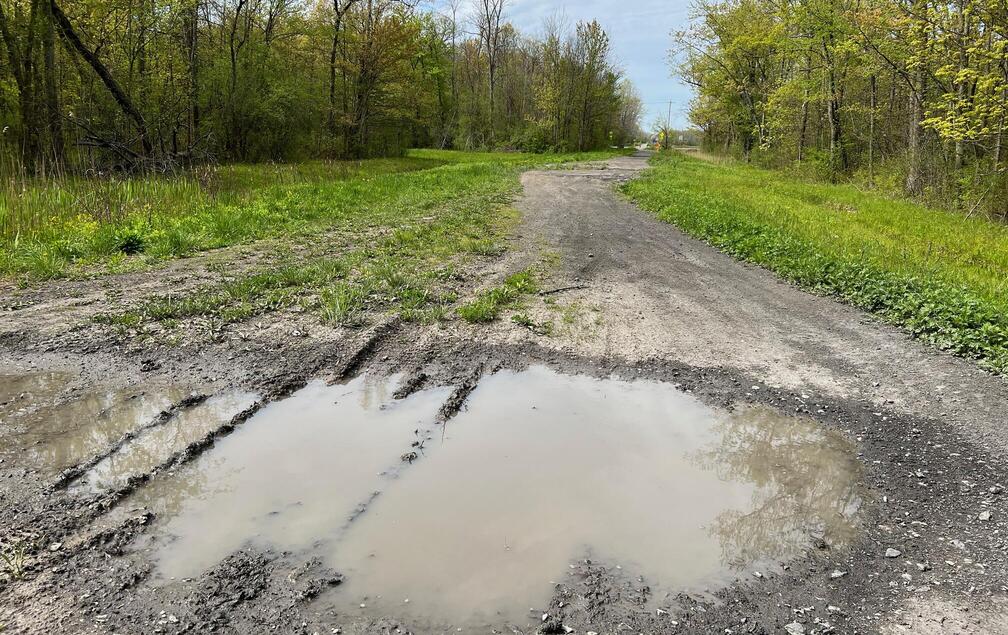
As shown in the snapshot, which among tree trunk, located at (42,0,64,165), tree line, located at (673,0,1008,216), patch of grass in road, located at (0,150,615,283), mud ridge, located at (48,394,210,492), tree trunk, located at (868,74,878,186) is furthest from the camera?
tree trunk, located at (868,74,878,186)

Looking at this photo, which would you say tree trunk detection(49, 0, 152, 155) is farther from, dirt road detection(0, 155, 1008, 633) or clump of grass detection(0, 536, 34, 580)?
clump of grass detection(0, 536, 34, 580)

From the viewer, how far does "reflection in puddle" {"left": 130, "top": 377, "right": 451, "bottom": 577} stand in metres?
2.84

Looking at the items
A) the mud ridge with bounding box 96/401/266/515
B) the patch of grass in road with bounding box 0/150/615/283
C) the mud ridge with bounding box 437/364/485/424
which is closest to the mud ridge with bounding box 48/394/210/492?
the mud ridge with bounding box 96/401/266/515

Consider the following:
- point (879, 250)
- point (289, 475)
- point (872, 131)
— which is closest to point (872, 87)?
point (872, 131)

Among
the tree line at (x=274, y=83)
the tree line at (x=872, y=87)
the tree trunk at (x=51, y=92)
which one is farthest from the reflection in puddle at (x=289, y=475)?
the tree trunk at (x=51, y=92)

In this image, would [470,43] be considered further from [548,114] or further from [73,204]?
Result: [73,204]

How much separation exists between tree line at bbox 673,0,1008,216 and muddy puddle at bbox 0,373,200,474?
1501 centimetres

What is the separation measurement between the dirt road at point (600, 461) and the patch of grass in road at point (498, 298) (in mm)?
205

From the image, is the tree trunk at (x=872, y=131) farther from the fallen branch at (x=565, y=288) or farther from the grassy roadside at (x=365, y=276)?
the fallen branch at (x=565, y=288)

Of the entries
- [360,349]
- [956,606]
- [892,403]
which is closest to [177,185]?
[360,349]

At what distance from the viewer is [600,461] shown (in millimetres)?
3666

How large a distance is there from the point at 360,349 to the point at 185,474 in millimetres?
1889

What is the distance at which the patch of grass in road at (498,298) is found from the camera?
19.3 feet

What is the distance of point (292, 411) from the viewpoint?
411 centimetres
